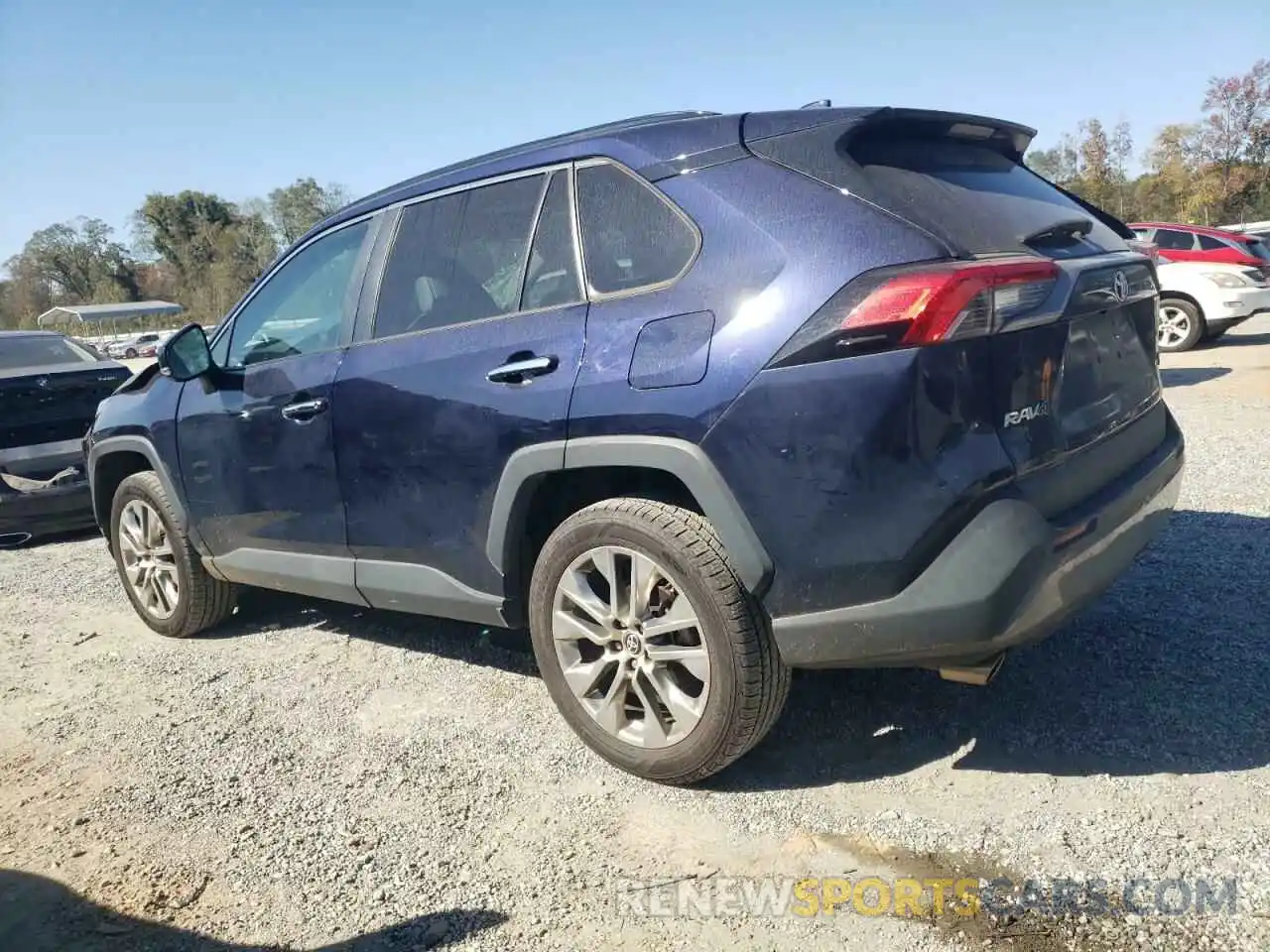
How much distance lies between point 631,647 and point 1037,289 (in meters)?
1.49

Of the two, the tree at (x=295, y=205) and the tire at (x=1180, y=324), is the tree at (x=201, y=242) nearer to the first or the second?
the tree at (x=295, y=205)

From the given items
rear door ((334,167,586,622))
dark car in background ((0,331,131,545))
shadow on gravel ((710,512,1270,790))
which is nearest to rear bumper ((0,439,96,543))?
dark car in background ((0,331,131,545))

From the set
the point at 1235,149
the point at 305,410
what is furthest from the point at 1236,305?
the point at 1235,149

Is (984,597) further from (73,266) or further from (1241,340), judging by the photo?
(73,266)

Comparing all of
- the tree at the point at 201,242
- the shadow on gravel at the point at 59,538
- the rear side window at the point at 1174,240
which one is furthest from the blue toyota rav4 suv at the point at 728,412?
the tree at the point at 201,242

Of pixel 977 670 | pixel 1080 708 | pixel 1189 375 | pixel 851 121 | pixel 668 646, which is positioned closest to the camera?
pixel 977 670

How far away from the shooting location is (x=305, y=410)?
142 inches

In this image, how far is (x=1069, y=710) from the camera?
122 inches

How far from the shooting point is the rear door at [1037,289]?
7.91 ft

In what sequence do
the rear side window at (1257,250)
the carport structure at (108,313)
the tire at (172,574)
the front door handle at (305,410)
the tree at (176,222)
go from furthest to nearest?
the tree at (176,222), the carport structure at (108,313), the rear side window at (1257,250), the tire at (172,574), the front door handle at (305,410)

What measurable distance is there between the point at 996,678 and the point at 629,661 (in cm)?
140

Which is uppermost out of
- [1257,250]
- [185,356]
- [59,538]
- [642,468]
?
[185,356]

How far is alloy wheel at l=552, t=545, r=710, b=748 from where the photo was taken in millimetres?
2746

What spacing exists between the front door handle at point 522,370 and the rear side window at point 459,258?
0.25 m
